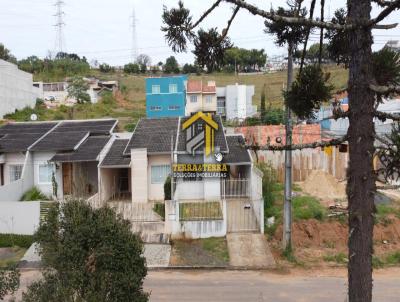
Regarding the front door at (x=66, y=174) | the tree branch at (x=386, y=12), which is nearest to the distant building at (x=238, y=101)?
the front door at (x=66, y=174)

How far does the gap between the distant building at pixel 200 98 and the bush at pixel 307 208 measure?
25915 millimetres

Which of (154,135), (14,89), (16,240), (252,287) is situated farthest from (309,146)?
(14,89)

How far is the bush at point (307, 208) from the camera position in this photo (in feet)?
48.4

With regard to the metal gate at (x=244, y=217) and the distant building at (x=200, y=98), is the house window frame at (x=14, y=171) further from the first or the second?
the distant building at (x=200, y=98)

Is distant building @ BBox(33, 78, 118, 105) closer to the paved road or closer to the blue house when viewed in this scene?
the blue house

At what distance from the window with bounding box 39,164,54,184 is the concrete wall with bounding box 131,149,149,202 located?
4.22m

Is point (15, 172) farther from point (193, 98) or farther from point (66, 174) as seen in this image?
point (193, 98)

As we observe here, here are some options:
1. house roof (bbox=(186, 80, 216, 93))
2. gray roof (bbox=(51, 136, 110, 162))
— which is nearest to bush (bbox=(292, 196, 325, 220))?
gray roof (bbox=(51, 136, 110, 162))

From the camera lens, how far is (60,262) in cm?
598

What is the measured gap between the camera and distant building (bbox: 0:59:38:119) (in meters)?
30.8

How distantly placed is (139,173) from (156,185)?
3.38ft

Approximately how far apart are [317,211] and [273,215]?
1565 millimetres

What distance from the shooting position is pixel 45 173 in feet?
65.6

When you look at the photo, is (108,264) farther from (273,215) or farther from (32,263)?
(273,215)
